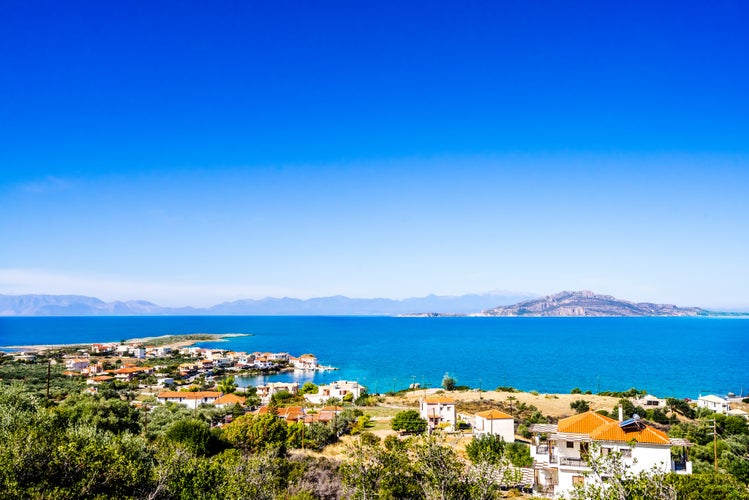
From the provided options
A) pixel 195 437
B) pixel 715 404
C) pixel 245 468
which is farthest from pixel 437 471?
pixel 715 404

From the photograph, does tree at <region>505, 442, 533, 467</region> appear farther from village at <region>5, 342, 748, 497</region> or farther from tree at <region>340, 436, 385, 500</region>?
tree at <region>340, 436, 385, 500</region>

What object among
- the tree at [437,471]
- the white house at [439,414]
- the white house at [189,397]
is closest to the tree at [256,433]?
the tree at [437,471]

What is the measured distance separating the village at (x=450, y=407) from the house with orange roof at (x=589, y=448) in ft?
0.13

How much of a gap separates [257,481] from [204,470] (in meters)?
2.14

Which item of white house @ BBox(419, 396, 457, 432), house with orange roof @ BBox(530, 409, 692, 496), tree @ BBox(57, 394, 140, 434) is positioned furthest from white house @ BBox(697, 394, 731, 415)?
Result: tree @ BBox(57, 394, 140, 434)

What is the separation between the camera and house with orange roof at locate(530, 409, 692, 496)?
19984 millimetres

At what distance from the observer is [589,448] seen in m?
19.3

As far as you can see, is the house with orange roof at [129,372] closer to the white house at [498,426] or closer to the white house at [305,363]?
the white house at [305,363]

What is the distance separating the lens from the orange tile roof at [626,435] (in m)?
20.2

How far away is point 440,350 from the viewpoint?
12512 cm

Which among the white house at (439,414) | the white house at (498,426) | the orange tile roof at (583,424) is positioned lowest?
the white house at (439,414)

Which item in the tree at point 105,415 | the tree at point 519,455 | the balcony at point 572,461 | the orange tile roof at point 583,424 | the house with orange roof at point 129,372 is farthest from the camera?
the house with orange roof at point 129,372

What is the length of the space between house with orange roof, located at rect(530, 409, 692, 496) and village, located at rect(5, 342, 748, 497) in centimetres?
4

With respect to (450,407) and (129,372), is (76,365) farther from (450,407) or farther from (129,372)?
(450,407)
